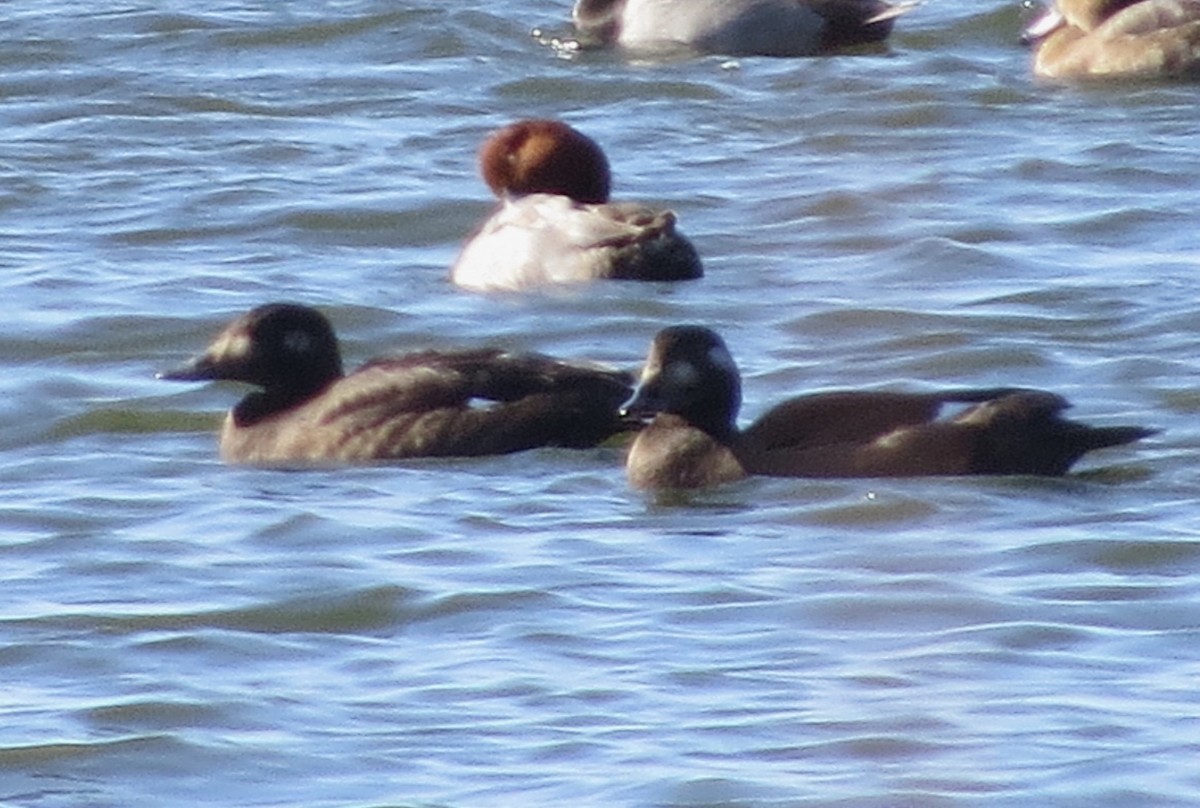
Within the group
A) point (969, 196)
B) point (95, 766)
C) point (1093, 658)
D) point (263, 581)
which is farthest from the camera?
point (969, 196)

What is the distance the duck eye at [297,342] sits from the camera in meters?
10.7

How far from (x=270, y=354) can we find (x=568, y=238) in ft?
9.54

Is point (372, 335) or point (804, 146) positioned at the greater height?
point (804, 146)

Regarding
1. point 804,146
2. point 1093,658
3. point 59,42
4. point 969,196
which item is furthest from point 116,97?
point 804,146

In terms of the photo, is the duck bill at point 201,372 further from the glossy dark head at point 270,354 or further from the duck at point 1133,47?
the duck at point 1133,47

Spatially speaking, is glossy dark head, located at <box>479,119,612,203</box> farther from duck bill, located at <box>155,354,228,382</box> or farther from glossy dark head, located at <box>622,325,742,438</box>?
glossy dark head, located at <box>622,325,742,438</box>

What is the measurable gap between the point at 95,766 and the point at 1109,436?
3.34 metres

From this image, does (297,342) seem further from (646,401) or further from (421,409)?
(646,401)

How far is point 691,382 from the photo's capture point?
984cm

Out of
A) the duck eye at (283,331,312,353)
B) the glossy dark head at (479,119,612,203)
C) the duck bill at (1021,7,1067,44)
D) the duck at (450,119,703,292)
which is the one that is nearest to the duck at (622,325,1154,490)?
the duck eye at (283,331,312,353)

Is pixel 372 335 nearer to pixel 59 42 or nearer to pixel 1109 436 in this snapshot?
pixel 1109 436

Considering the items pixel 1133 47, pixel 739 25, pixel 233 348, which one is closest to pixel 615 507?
pixel 233 348

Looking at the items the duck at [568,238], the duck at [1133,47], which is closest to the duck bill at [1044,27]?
the duck at [1133,47]

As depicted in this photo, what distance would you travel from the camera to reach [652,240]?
1314cm
